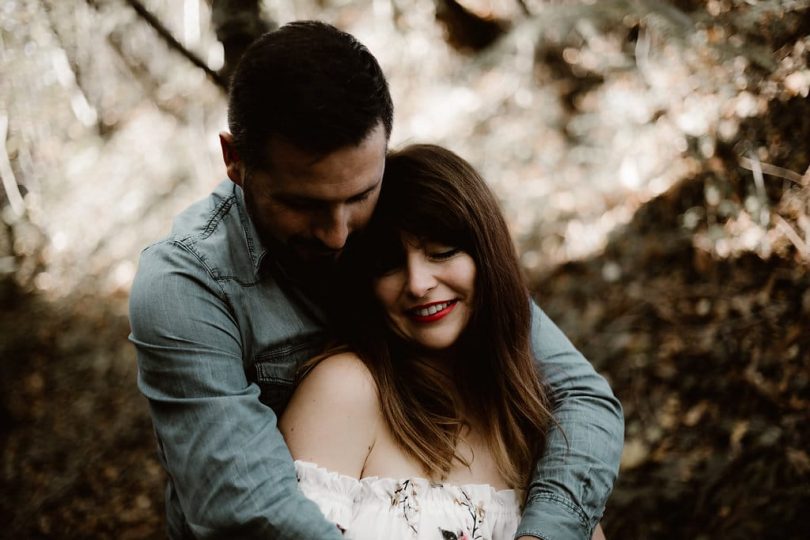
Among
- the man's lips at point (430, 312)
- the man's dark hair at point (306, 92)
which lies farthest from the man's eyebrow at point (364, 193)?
the man's lips at point (430, 312)

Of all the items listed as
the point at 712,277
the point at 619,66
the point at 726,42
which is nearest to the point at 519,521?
the point at 712,277

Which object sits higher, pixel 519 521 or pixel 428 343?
pixel 428 343

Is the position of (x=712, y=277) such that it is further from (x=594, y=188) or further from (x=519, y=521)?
(x=519, y=521)

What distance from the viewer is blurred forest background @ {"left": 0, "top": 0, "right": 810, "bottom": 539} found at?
2.93 metres

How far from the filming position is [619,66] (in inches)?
182

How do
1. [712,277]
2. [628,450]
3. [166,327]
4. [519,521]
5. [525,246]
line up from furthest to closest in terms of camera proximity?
1. [525,246]
2. [712,277]
3. [628,450]
4. [519,521]
5. [166,327]

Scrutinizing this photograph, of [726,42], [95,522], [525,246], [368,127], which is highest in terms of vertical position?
[726,42]

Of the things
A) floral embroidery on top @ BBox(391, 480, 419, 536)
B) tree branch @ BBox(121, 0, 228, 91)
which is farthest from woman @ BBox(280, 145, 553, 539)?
tree branch @ BBox(121, 0, 228, 91)

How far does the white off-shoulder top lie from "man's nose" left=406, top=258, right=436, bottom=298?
1.75 ft

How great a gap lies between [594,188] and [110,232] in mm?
3596

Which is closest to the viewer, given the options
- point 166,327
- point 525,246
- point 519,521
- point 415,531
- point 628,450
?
point 166,327

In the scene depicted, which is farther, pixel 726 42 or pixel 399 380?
pixel 726 42

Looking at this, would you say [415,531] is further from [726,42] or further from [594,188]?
[594,188]

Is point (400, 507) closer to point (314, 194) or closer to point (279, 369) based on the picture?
point (279, 369)
